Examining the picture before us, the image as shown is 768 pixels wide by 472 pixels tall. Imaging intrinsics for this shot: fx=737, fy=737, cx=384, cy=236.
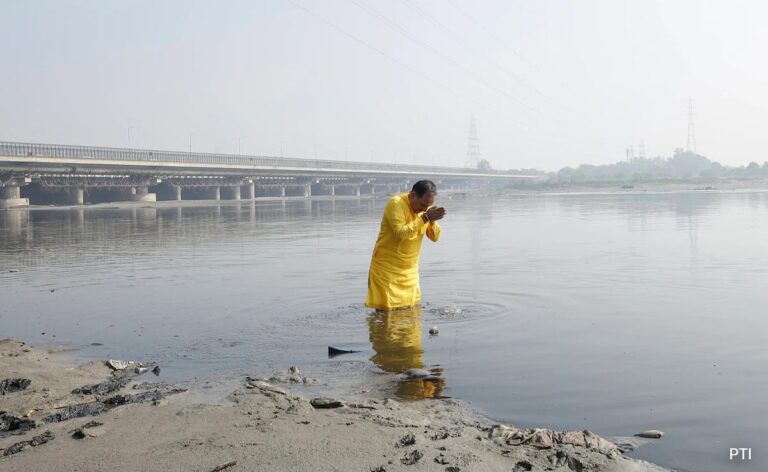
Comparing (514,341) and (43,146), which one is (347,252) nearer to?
(514,341)

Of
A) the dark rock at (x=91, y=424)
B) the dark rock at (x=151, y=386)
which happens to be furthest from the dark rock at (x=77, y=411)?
the dark rock at (x=151, y=386)

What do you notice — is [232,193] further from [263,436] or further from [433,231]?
[263,436]

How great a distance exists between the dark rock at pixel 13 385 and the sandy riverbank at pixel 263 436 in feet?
0.30

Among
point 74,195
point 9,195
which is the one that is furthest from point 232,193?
point 9,195

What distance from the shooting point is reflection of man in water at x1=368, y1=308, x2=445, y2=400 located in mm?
6031

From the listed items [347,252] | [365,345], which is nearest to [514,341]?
[365,345]

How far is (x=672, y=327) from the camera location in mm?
8336

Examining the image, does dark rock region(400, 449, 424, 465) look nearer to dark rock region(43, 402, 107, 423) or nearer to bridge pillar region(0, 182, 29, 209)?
dark rock region(43, 402, 107, 423)

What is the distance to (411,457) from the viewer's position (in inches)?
167

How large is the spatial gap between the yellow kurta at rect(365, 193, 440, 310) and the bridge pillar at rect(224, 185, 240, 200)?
84.5 m

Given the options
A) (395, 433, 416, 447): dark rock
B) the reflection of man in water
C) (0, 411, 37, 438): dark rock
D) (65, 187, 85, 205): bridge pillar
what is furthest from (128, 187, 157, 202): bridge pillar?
(395, 433, 416, 447): dark rock

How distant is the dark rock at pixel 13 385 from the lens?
6176 millimetres

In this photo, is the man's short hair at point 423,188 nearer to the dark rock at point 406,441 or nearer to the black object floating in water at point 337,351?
the black object floating in water at point 337,351

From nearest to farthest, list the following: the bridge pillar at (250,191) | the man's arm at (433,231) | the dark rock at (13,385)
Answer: the dark rock at (13,385)
the man's arm at (433,231)
the bridge pillar at (250,191)
